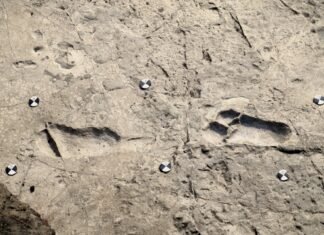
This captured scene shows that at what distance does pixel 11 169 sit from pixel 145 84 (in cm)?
76

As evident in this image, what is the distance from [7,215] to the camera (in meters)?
1.92

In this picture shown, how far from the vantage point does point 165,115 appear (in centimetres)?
225

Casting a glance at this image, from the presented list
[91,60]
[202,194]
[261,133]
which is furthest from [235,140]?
[91,60]

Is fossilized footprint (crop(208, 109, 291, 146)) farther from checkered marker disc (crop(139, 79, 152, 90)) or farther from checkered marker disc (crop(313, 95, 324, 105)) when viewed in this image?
checkered marker disc (crop(139, 79, 152, 90))

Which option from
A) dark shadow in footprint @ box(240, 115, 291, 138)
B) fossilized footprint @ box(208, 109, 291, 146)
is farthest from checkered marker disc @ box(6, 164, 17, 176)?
dark shadow in footprint @ box(240, 115, 291, 138)

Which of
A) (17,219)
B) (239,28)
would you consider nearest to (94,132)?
(17,219)

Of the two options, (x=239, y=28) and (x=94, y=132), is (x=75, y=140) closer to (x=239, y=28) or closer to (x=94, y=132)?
(x=94, y=132)

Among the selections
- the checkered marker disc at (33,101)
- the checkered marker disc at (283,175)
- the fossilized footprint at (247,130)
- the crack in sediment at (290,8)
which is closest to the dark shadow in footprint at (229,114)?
the fossilized footprint at (247,130)

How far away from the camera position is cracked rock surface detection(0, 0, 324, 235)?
6.56 feet

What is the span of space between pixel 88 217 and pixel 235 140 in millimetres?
747

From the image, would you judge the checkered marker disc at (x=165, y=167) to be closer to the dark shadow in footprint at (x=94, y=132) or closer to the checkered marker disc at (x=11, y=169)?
the dark shadow in footprint at (x=94, y=132)

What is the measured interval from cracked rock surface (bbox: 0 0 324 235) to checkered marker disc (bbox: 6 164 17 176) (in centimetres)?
2

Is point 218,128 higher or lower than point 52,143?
higher

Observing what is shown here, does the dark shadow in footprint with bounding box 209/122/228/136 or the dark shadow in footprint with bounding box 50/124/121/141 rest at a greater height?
the dark shadow in footprint with bounding box 209/122/228/136
